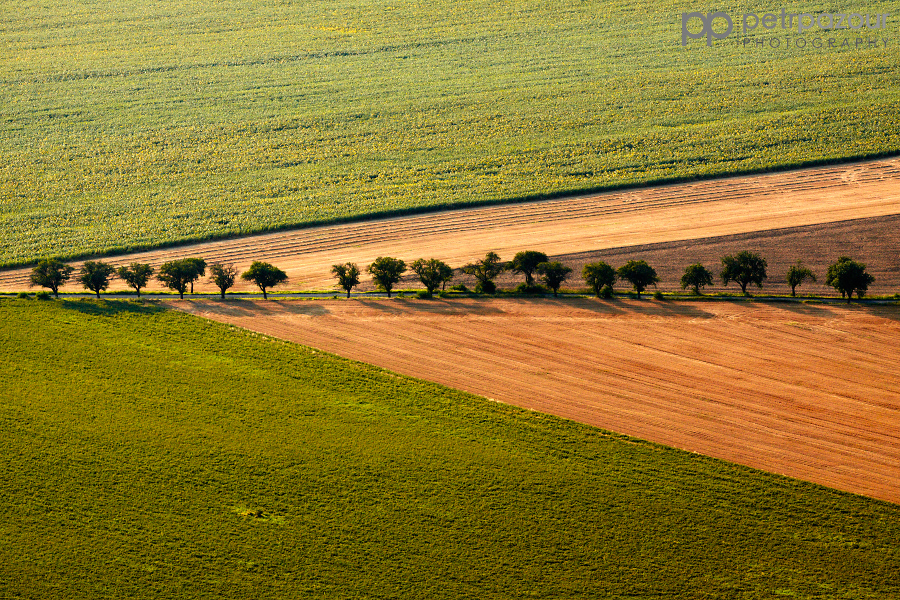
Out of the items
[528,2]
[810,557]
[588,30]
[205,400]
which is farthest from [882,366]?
[528,2]

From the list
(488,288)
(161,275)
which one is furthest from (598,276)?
(161,275)

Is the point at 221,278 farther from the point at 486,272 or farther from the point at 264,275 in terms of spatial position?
the point at 486,272

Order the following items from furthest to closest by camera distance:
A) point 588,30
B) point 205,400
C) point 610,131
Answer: point 588,30
point 610,131
point 205,400

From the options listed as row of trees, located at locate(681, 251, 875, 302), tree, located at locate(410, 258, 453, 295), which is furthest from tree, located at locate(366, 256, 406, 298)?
row of trees, located at locate(681, 251, 875, 302)

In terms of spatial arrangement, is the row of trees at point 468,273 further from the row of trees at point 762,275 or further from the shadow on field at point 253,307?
the shadow on field at point 253,307

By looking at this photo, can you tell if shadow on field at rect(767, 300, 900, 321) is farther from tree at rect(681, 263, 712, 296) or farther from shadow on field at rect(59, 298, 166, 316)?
shadow on field at rect(59, 298, 166, 316)

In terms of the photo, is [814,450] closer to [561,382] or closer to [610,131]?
[561,382]
